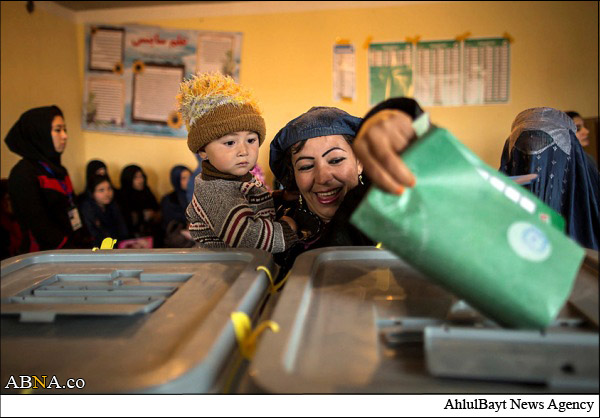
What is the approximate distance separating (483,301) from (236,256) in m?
0.50

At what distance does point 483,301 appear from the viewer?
0.56 meters

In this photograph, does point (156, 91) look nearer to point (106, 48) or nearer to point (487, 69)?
point (106, 48)

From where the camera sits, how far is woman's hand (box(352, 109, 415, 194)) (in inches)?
20.9

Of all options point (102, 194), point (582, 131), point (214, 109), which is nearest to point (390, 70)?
point (582, 131)

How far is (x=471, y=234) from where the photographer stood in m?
0.54

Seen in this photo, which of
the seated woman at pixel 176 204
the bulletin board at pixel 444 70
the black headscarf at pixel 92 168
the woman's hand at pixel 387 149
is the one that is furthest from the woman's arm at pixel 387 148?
the black headscarf at pixel 92 168

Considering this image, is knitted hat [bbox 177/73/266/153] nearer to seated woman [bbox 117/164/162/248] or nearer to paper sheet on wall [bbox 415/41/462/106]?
paper sheet on wall [bbox 415/41/462/106]

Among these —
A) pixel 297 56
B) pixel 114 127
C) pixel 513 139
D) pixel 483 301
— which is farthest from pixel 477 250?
pixel 114 127

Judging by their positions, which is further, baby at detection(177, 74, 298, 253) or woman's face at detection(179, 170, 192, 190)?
woman's face at detection(179, 170, 192, 190)

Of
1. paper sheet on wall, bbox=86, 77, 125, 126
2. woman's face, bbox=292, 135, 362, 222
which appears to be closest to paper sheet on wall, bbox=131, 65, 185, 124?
paper sheet on wall, bbox=86, 77, 125, 126

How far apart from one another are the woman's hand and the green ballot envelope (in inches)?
0.5

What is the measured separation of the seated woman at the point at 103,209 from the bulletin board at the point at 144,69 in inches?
25.9

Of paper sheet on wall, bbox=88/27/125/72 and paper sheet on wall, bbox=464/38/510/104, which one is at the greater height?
paper sheet on wall, bbox=88/27/125/72

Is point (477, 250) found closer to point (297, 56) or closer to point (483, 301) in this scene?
point (483, 301)
